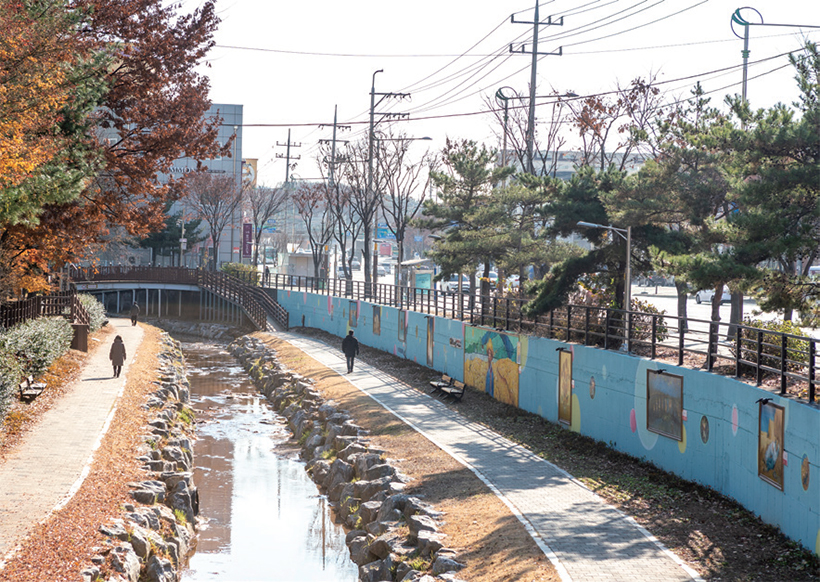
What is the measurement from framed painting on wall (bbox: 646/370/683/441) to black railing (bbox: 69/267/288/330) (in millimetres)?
38550

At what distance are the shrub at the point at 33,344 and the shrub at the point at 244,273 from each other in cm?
3560

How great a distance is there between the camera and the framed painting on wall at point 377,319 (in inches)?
1619

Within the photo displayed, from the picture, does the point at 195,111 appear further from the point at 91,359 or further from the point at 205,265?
the point at 205,265

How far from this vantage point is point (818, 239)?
16.6m

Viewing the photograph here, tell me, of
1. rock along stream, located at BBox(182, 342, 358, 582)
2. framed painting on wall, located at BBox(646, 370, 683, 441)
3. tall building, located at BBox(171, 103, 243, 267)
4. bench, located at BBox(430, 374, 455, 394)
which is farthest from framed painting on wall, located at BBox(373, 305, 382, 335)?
tall building, located at BBox(171, 103, 243, 267)

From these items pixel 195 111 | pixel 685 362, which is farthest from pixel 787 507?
pixel 195 111

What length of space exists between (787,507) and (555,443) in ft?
27.2

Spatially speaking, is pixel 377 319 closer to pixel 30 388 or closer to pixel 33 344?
pixel 33 344

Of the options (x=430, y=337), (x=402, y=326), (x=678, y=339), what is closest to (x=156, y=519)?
(x=678, y=339)

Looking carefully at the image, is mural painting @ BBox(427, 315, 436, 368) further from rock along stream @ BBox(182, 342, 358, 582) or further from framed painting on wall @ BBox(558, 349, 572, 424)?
framed painting on wall @ BBox(558, 349, 572, 424)

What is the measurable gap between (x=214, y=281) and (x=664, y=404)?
4991 centimetres

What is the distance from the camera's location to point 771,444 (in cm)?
1325

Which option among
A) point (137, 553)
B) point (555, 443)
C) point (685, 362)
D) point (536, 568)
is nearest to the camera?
point (536, 568)

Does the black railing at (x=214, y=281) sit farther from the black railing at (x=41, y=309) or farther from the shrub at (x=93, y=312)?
the black railing at (x=41, y=309)
